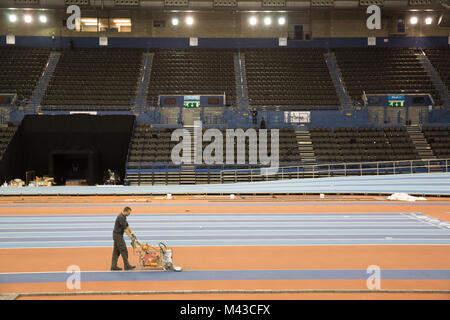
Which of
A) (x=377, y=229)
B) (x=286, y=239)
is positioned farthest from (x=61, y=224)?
(x=377, y=229)

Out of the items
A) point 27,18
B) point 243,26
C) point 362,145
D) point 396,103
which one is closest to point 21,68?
point 27,18

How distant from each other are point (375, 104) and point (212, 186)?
13.7m

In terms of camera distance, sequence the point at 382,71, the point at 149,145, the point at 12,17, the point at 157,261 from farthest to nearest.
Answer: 1. the point at 12,17
2. the point at 382,71
3. the point at 149,145
4. the point at 157,261

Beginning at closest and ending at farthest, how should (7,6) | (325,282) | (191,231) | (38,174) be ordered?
(325,282)
(191,231)
(38,174)
(7,6)

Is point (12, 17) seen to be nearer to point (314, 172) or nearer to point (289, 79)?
point (289, 79)

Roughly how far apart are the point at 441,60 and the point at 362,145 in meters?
13.1

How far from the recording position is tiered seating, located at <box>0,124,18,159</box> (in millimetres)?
20334

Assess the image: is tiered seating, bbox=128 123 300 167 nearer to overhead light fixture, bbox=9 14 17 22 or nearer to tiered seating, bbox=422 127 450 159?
tiered seating, bbox=422 127 450 159

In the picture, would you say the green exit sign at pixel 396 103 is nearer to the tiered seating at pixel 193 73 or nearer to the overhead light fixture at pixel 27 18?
the tiered seating at pixel 193 73

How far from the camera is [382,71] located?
93.1 ft

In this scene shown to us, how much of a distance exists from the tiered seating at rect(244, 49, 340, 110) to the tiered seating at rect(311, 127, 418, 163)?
9.90 ft

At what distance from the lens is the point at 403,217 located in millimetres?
11922

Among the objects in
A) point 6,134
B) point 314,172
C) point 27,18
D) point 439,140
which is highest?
point 27,18

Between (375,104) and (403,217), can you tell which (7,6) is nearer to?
(375,104)
